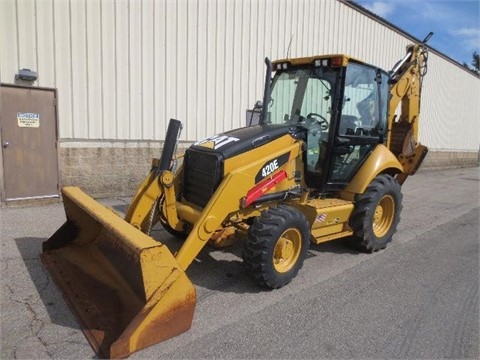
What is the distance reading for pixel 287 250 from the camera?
4262 millimetres

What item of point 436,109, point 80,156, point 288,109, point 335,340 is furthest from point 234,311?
point 436,109

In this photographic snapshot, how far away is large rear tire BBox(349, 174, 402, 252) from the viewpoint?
5242 mm

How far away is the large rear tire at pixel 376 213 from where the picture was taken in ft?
17.2

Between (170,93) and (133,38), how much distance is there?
134cm

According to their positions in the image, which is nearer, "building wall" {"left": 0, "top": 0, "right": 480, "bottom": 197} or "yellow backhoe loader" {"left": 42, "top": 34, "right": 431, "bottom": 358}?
"yellow backhoe loader" {"left": 42, "top": 34, "right": 431, "bottom": 358}

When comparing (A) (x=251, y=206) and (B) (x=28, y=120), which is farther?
(B) (x=28, y=120)

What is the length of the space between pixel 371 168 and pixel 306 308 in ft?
7.86

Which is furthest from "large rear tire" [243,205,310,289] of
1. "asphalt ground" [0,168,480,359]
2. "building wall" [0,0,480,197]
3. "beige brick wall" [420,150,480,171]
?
"beige brick wall" [420,150,480,171]

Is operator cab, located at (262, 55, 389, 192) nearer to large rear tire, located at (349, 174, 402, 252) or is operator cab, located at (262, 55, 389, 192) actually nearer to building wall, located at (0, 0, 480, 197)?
large rear tire, located at (349, 174, 402, 252)

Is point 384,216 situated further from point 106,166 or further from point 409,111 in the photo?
point 106,166

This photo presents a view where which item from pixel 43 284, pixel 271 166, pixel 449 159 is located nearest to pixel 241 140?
pixel 271 166

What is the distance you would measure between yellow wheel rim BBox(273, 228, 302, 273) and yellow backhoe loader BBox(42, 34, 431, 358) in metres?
0.01

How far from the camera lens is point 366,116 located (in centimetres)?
554

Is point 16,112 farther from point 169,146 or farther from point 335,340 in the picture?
point 335,340
